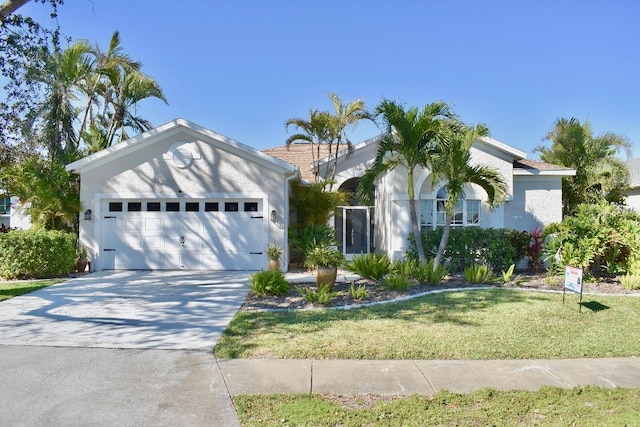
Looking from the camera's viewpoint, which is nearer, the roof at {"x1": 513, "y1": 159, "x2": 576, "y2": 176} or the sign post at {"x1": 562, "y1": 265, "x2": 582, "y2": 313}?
the sign post at {"x1": 562, "y1": 265, "x2": 582, "y2": 313}

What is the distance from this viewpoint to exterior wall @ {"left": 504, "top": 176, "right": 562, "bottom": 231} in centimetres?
1587

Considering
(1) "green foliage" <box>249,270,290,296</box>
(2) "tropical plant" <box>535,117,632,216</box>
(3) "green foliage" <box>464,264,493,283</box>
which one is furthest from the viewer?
(2) "tropical plant" <box>535,117,632,216</box>

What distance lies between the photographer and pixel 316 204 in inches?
597

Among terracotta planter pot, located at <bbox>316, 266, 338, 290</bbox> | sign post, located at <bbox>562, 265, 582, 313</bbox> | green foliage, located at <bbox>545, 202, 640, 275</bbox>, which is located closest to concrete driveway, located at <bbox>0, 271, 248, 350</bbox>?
terracotta planter pot, located at <bbox>316, 266, 338, 290</bbox>

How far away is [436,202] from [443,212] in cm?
43

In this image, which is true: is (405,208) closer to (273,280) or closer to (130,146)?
(273,280)

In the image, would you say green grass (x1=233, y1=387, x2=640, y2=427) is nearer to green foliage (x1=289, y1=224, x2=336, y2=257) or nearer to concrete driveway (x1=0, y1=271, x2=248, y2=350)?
concrete driveway (x1=0, y1=271, x2=248, y2=350)

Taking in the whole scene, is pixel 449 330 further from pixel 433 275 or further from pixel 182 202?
pixel 182 202

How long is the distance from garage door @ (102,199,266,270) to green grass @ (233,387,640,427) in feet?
32.3

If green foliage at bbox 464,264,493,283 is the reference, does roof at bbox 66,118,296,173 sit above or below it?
above

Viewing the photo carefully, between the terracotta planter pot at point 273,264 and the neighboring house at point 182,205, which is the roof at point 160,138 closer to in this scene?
the neighboring house at point 182,205

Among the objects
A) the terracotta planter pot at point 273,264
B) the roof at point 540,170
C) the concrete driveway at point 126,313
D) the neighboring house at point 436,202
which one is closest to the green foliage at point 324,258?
the concrete driveway at point 126,313

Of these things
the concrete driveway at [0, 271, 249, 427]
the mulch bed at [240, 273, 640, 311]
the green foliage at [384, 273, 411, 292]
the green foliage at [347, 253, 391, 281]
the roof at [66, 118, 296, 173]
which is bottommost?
the concrete driveway at [0, 271, 249, 427]

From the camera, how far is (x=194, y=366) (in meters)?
5.51
